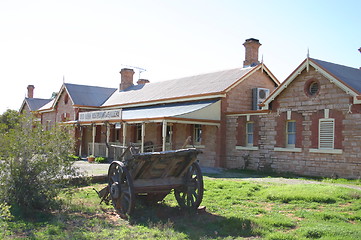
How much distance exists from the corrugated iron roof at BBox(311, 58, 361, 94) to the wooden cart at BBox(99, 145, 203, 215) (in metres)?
10.1

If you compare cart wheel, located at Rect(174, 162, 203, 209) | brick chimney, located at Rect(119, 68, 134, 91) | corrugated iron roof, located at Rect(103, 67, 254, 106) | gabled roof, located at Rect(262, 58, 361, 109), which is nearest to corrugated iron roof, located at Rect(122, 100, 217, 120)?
corrugated iron roof, located at Rect(103, 67, 254, 106)

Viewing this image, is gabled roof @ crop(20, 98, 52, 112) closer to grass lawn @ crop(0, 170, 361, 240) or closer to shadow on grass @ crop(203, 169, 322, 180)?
shadow on grass @ crop(203, 169, 322, 180)

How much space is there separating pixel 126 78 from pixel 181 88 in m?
10.3

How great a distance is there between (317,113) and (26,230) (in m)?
13.3

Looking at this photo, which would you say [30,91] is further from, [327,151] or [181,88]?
[327,151]

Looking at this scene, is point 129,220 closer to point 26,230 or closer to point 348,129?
point 26,230

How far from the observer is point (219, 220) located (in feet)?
25.7

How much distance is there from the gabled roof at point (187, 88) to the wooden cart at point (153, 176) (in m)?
13.0

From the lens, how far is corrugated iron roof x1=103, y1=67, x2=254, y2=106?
2293 cm

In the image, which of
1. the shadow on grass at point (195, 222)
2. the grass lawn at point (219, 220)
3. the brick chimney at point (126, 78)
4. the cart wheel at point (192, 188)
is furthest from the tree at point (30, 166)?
the brick chimney at point (126, 78)

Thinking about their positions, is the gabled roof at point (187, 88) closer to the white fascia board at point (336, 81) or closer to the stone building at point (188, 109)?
the stone building at point (188, 109)

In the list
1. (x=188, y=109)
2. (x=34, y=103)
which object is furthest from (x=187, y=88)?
(x=34, y=103)

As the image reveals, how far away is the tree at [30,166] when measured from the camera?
26.4 feet

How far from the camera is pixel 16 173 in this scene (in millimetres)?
8047
